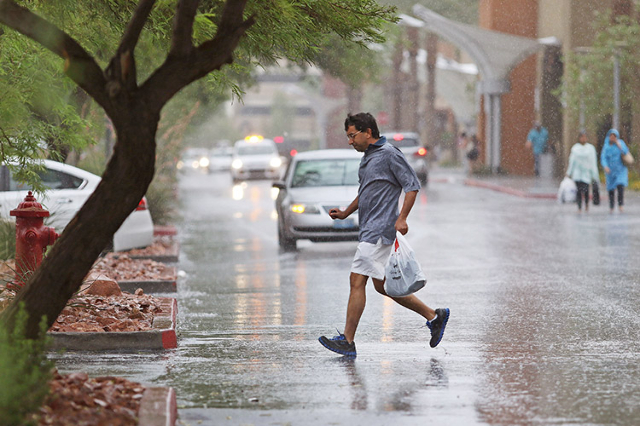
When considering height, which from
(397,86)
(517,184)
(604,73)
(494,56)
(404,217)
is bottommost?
(517,184)

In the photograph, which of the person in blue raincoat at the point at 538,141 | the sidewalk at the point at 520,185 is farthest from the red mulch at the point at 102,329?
the person in blue raincoat at the point at 538,141

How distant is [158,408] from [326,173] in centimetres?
1257

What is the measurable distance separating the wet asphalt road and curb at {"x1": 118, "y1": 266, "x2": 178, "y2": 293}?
20cm

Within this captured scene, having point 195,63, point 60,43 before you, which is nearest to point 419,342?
point 195,63

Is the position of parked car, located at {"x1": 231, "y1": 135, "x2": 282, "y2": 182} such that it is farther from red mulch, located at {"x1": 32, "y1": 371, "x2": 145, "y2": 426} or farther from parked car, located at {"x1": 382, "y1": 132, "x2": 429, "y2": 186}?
red mulch, located at {"x1": 32, "y1": 371, "x2": 145, "y2": 426}

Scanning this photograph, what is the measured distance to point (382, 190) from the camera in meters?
8.41

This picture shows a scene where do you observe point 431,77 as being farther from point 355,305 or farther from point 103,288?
point 355,305

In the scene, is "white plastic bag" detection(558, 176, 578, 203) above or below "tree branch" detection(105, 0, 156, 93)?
below

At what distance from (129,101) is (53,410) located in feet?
A: 6.05

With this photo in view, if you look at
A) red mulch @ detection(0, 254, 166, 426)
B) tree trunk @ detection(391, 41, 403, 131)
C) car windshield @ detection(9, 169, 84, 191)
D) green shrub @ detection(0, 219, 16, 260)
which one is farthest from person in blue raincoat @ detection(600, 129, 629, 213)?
tree trunk @ detection(391, 41, 403, 131)

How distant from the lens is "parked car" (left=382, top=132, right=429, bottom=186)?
3716 centimetres

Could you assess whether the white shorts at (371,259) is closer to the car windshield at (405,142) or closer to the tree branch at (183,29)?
the tree branch at (183,29)

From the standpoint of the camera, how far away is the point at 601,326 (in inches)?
380

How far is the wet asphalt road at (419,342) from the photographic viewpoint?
6570 millimetres
